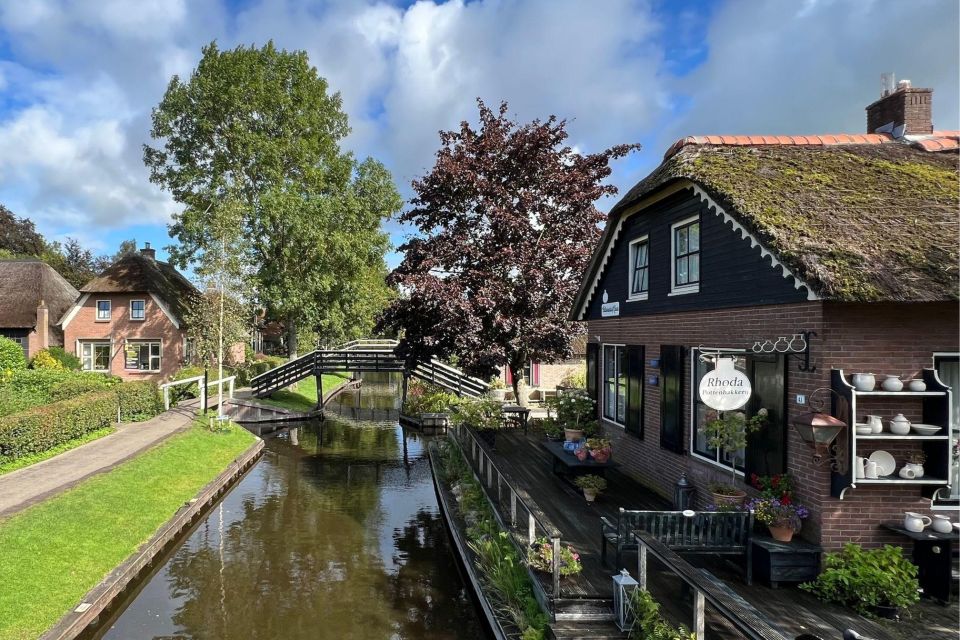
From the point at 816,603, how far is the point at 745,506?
3.98 ft

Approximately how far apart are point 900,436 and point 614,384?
688 cm

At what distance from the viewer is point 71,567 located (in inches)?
333

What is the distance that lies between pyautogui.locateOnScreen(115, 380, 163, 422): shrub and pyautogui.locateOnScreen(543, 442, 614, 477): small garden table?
15.7 meters

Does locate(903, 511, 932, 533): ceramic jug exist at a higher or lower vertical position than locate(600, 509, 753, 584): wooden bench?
higher

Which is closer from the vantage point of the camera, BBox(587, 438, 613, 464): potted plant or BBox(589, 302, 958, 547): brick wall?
BBox(589, 302, 958, 547): brick wall

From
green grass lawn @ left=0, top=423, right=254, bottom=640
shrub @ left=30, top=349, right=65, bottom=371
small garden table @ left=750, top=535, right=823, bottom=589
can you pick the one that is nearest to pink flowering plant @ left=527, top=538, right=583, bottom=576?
small garden table @ left=750, top=535, right=823, bottom=589

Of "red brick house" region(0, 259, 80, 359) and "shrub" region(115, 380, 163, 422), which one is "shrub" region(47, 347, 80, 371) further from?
"shrub" region(115, 380, 163, 422)

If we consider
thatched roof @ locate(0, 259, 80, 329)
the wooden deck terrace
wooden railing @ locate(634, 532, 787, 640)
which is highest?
thatched roof @ locate(0, 259, 80, 329)

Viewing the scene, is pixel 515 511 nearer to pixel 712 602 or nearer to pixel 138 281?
pixel 712 602

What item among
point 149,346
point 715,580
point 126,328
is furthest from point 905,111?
point 126,328

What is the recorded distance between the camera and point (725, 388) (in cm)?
696

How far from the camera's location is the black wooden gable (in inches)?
290

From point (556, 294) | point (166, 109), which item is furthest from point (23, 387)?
point (556, 294)

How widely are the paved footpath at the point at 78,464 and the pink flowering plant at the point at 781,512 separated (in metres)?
12.0
